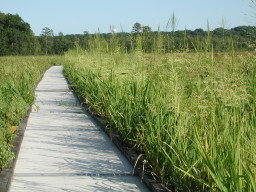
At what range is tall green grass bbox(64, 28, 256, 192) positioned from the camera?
8.09ft

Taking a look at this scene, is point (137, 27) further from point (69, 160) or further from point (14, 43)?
point (14, 43)

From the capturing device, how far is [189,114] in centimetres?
339

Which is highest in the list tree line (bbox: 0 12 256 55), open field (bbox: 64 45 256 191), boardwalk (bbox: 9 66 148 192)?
tree line (bbox: 0 12 256 55)

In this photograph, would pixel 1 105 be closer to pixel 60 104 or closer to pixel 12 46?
pixel 60 104

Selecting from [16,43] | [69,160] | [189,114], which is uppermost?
[16,43]

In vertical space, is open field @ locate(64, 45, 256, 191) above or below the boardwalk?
above

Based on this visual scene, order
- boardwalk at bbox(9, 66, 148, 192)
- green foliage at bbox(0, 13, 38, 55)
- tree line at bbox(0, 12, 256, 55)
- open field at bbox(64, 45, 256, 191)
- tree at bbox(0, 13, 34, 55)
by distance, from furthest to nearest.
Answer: tree at bbox(0, 13, 34, 55), green foliage at bbox(0, 13, 38, 55), tree line at bbox(0, 12, 256, 55), boardwalk at bbox(9, 66, 148, 192), open field at bbox(64, 45, 256, 191)

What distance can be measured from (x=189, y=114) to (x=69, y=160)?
1315 millimetres

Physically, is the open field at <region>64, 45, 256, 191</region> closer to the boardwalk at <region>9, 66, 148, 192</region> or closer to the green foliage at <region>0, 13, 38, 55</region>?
the boardwalk at <region>9, 66, 148, 192</region>

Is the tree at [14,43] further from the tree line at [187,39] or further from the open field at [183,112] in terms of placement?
the open field at [183,112]

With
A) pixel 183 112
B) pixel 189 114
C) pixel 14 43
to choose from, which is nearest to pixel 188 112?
pixel 189 114

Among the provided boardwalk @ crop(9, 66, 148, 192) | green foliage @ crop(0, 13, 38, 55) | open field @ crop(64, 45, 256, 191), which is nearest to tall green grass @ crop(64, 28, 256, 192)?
open field @ crop(64, 45, 256, 191)

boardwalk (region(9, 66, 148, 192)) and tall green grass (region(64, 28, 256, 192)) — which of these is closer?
tall green grass (region(64, 28, 256, 192))

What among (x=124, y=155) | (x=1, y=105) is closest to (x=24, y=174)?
(x=124, y=155)
